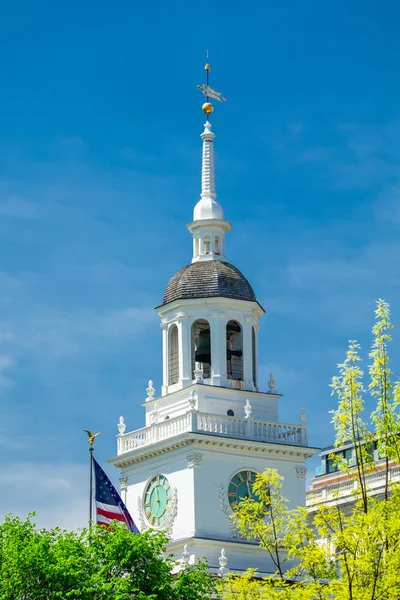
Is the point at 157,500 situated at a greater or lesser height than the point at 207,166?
lesser

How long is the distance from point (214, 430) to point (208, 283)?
27.9ft

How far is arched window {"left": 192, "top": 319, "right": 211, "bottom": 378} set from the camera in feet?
253

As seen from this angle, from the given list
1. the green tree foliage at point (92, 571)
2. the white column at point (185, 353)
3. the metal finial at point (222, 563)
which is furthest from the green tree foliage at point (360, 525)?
the white column at point (185, 353)

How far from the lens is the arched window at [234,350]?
77.4 m

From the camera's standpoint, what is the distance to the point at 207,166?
82.3 m

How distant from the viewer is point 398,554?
41344 millimetres

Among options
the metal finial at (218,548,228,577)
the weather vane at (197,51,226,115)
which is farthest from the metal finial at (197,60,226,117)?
the metal finial at (218,548,228,577)

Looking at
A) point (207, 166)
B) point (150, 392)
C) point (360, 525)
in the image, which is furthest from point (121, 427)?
point (360, 525)

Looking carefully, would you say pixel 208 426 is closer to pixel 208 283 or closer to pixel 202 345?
pixel 202 345

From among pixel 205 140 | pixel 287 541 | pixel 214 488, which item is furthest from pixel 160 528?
pixel 287 541

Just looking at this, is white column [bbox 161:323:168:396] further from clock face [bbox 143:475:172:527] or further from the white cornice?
clock face [bbox 143:475:172:527]

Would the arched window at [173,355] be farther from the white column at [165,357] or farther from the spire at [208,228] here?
the spire at [208,228]

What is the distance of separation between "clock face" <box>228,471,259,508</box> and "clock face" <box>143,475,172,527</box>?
3.17 meters

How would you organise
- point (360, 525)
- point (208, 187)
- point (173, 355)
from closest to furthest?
point (360, 525), point (173, 355), point (208, 187)
